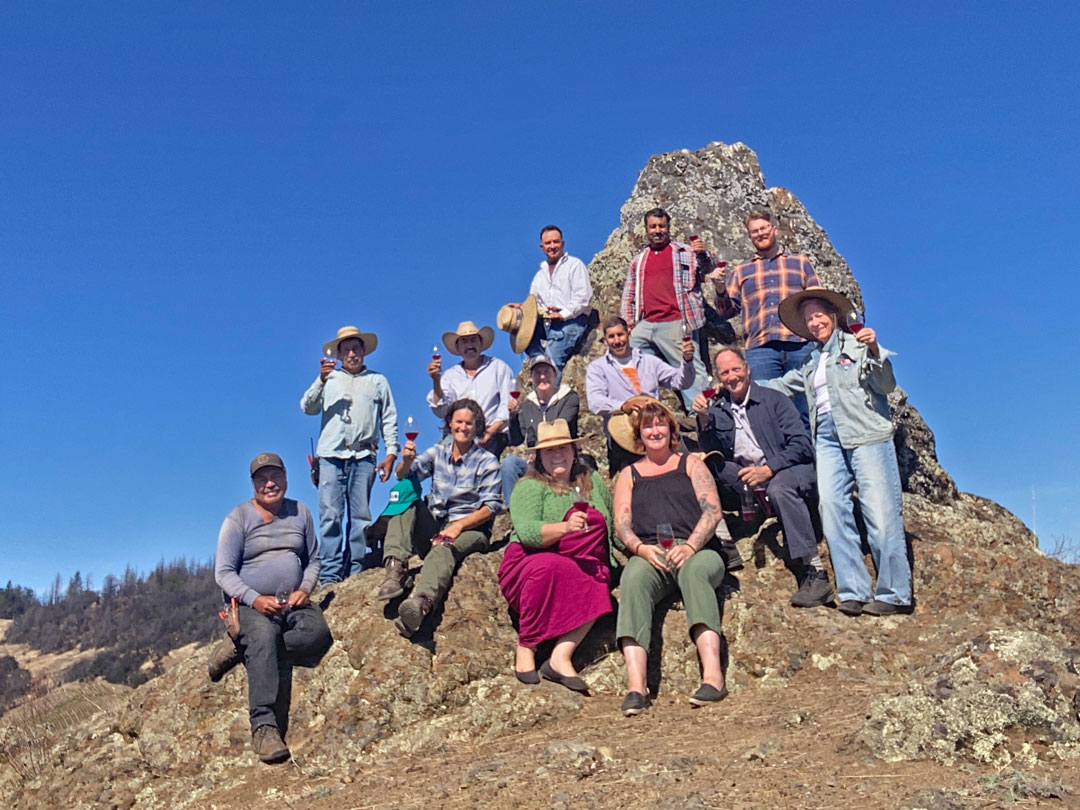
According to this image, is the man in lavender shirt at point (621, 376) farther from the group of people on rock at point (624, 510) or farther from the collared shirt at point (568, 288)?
the collared shirt at point (568, 288)

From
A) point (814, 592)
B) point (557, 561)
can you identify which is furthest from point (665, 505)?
point (814, 592)

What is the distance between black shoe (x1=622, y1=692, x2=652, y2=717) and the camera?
21.1ft

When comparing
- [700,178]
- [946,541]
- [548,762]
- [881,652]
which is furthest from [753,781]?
[700,178]

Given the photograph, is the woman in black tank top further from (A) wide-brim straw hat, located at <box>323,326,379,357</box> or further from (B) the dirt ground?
(A) wide-brim straw hat, located at <box>323,326,379,357</box>

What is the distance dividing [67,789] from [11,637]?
126ft

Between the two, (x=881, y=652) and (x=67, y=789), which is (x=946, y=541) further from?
(x=67, y=789)

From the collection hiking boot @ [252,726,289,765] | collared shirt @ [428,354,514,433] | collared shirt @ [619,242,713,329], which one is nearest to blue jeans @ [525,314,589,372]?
collared shirt @ [619,242,713,329]

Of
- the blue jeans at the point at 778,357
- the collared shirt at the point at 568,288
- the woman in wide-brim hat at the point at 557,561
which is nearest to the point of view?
the woman in wide-brim hat at the point at 557,561

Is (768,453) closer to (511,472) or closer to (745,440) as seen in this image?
(745,440)

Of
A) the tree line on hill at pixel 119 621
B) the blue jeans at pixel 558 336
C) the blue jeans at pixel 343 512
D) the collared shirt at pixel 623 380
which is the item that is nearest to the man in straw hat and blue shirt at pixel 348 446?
the blue jeans at pixel 343 512

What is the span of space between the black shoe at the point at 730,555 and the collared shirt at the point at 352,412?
3.93 metres

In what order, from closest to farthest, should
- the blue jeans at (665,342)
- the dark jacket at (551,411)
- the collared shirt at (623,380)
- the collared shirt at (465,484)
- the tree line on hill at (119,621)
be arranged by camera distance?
the collared shirt at (465,484)
the dark jacket at (551,411)
the collared shirt at (623,380)
the blue jeans at (665,342)
the tree line on hill at (119,621)

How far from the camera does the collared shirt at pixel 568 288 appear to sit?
12.1 m

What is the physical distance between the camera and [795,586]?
7.88 m
